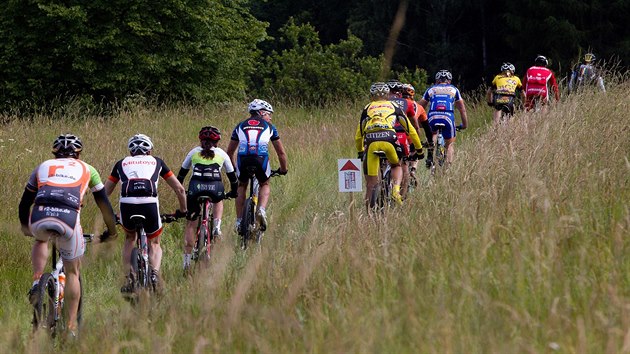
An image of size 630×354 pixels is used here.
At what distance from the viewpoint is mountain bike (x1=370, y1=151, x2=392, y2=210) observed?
1191 centimetres

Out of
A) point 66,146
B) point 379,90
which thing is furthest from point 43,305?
point 379,90

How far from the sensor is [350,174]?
37.1 feet

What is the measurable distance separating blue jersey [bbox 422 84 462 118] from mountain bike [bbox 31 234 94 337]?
30.4 feet

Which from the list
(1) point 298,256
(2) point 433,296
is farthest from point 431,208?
(2) point 433,296

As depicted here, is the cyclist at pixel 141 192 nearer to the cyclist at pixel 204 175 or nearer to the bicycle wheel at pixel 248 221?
the cyclist at pixel 204 175

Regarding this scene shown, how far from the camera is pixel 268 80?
38469 millimetres

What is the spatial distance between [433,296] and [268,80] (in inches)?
1301

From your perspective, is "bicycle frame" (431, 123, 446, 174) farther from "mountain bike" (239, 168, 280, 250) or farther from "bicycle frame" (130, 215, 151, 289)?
"bicycle frame" (130, 215, 151, 289)

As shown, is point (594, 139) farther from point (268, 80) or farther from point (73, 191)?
point (268, 80)

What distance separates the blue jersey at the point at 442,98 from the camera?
652 inches

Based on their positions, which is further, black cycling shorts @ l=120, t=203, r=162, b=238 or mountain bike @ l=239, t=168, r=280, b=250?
mountain bike @ l=239, t=168, r=280, b=250

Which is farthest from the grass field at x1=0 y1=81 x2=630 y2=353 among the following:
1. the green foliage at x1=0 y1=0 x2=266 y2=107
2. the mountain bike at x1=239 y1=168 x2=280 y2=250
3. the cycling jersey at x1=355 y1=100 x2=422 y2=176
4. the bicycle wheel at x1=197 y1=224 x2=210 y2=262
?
the green foliage at x1=0 y1=0 x2=266 y2=107

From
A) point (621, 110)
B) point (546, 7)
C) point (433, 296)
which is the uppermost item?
point (546, 7)

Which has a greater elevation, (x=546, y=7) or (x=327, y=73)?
(x=546, y=7)
